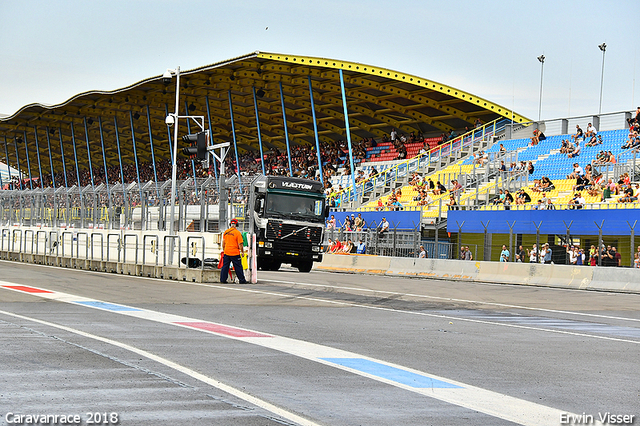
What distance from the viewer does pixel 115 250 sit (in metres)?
27.2

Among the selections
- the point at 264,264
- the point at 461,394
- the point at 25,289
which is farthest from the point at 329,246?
the point at 461,394

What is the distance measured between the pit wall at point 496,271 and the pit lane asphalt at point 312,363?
5739mm

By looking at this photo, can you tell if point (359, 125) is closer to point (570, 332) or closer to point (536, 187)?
point (536, 187)

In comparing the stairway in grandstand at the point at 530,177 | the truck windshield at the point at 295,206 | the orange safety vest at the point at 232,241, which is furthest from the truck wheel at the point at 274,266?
the orange safety vest at the point at 232,241

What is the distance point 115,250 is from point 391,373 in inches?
812

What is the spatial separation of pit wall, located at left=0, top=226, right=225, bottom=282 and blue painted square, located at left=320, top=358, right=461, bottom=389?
44.4 feet

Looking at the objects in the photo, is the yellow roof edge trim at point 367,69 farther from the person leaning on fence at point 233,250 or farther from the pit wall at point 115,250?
the person leaning on fence at point 233,250

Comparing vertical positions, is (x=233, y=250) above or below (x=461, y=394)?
above

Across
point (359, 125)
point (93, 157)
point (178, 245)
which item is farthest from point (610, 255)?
point (93, 157)

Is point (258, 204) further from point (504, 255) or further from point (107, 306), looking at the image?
point (107, 306)

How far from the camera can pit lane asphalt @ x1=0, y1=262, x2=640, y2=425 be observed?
6.17 meters

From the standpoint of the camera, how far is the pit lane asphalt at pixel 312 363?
6.17 metres

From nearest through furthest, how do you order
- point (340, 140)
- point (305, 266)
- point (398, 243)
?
point (305, 266) → point (398, 243) → point (340, 140)

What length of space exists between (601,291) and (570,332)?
11.6 meters
